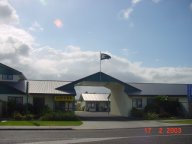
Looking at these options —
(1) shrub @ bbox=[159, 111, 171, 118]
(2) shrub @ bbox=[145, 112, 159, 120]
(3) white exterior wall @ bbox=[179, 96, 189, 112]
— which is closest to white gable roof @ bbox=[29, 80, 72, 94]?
(2) shrub @ bbox=[145, 112, 159, 120]

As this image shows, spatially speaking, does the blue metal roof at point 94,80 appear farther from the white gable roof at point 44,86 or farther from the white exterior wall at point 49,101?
the white exterior wall at point 49,101

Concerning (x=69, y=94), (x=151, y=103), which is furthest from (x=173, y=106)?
(x=69, y=94)

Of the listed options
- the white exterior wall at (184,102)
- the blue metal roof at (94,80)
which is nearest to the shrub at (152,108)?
the white exterior wall at (184,102)

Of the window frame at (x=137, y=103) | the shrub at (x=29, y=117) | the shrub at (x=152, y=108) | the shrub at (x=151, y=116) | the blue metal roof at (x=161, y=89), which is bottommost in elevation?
the shrub at (x=151, y=116)

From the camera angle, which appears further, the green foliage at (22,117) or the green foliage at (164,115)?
the green foliage at (164,115)

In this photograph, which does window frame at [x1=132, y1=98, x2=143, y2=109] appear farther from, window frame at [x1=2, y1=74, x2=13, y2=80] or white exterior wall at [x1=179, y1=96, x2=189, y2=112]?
window frame at [x1=2, y1=74, x2=13, y2=80]

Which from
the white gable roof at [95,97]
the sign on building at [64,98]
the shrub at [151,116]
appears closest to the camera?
the shrub at [151,116]

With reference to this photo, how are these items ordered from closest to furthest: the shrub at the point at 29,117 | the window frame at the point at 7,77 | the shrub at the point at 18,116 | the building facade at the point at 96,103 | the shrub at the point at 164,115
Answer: the shrub at the point at 18,116 < the shrub at the point at 29,117 < the window frame at the point at 7,77 < the shrub at the point at 164,115 < the building facade at the point at 96,103

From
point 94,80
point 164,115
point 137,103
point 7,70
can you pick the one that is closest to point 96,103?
point 137,103

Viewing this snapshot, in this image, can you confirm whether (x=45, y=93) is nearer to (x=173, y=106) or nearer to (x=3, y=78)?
(x=3, y=78)

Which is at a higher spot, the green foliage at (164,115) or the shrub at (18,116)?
the shrub at (18,116)

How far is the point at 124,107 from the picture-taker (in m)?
53.2

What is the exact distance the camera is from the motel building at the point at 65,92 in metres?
44.9

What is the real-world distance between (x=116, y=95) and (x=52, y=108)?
46.0 feet
